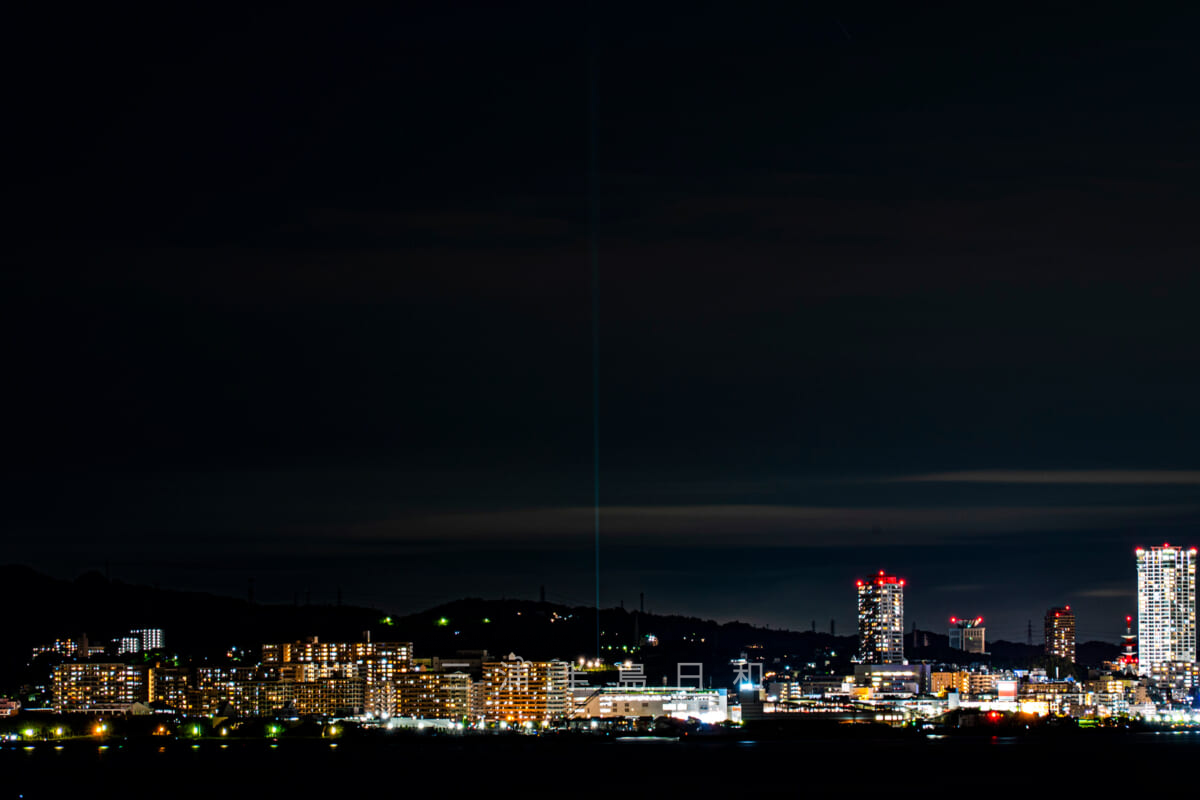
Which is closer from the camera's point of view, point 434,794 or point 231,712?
point 434,794

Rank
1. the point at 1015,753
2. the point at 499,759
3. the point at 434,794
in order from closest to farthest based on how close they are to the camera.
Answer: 1. the point at 434,794
2. the point at 499,759
3. the point at 1015,753

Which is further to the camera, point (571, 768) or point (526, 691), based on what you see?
point (526, 691)

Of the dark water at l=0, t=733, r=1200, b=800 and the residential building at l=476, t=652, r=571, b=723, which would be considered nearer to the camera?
the dark water at l=0, t=733, r=1200, b=800

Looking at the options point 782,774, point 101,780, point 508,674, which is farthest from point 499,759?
point 508,674

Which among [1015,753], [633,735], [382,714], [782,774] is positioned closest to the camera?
[782,774]

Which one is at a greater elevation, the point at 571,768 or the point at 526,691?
the point at 526,691

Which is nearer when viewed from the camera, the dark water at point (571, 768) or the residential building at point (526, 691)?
the dark water at point (571, 768)

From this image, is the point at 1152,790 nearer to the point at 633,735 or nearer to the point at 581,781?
the point at 581,781
